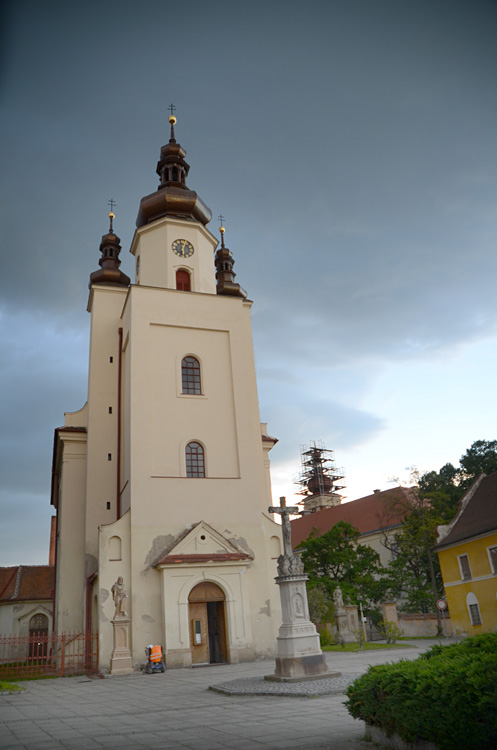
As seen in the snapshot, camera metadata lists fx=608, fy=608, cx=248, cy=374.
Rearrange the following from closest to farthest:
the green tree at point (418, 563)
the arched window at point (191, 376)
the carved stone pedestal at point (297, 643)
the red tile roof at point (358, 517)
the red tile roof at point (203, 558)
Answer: the carved stone pedestal at point (297, 643), the red tile roof at point (203, 558), the arched window at point (191, 376), the green tree at point (418, 563), the red tile roof at point (358, 517)

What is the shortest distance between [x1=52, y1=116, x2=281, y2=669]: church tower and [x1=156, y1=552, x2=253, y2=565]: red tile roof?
44 mm

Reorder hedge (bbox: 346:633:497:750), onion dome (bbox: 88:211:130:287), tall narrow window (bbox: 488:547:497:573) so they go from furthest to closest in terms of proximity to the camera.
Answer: onion dome (bbox: 88:211:130:287) < tall narrow window (bbox: 488:547:497:573) < hedge (bbox: 346:633:497:750)

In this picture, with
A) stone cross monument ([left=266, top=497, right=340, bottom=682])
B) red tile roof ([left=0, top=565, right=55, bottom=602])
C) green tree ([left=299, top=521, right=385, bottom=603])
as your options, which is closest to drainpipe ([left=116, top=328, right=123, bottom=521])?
stone cross monument ([left=266, top=497, right=340, bottom=682])

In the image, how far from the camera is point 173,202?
96.2 feet

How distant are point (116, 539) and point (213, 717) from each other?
13072 mm

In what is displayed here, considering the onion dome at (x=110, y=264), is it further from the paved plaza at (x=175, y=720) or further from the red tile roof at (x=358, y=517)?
the red tile roof at (x=358, y=517)

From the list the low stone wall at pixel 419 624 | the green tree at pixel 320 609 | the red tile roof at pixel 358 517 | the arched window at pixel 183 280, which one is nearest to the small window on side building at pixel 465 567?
the low stone wall at pixel 419 624

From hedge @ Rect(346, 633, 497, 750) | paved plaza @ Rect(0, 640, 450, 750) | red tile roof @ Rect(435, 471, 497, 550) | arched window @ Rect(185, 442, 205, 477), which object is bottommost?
paved plaza @ Rect(0, 640, 450, 750)

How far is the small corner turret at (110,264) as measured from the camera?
1286 inches

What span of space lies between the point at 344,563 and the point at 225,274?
19.0 meters

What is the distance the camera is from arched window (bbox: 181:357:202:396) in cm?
2583

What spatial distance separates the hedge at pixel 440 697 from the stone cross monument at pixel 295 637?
674 cm

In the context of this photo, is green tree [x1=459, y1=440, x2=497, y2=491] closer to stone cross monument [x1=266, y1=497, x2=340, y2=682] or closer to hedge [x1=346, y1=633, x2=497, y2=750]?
stone cross monument [x1=266, y1=497, x2=340, y2=682]

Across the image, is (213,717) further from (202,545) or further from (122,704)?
(202,545)
